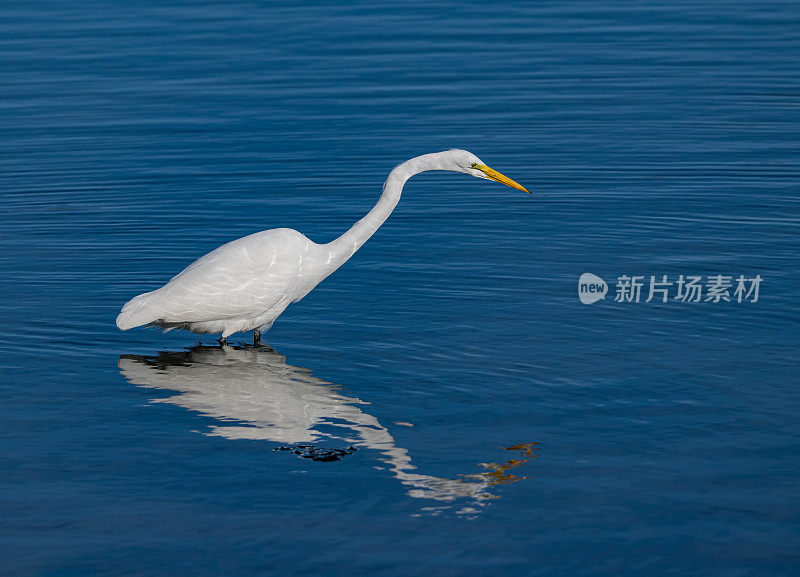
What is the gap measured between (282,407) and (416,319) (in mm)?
2467

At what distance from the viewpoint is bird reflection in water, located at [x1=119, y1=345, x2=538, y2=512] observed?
8734 millimetres

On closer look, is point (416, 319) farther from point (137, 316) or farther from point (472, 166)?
point (137, 316)

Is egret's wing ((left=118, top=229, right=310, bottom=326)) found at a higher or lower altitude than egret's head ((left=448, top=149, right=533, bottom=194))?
lower

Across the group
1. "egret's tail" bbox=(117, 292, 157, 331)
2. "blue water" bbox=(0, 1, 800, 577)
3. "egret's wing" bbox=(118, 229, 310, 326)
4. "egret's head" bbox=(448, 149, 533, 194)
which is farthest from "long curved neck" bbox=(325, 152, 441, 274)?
"egret's tail" bbox=(117, 292, 157, 331)

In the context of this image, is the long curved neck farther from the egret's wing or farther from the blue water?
the blue water

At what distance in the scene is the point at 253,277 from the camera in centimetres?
1151

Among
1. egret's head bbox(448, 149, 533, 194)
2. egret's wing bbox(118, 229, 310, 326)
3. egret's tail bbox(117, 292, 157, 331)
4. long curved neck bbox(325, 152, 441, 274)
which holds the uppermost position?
egret's head bbox(448, 149, 533, 194)

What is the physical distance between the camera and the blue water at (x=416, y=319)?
8.08m

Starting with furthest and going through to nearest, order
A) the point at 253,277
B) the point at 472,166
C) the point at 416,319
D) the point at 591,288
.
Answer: the point at 591,288
the point at 416,319
the point at 472,166
the point at 253,277

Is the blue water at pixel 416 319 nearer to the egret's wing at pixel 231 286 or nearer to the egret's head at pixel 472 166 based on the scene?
the egret's wing at pixel 231 286

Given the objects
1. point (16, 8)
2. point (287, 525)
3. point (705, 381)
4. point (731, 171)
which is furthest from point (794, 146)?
point (16, 8)

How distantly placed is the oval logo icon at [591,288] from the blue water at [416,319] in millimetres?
220

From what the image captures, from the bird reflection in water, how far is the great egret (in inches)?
15.5

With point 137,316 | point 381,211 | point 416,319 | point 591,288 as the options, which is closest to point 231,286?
point 137,316
